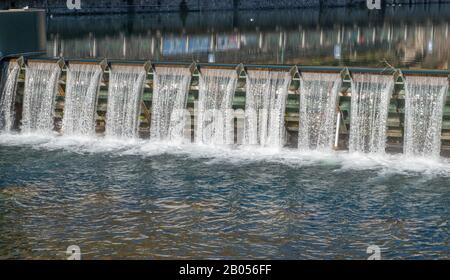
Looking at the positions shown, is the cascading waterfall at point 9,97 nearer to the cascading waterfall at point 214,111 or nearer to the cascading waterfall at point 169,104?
the cascading waterfall at point 169,104

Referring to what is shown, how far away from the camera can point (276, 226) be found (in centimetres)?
3309

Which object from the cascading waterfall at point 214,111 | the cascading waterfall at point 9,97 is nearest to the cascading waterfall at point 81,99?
the cascading waterfall at point 9,97

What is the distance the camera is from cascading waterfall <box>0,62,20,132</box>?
54.2 metres

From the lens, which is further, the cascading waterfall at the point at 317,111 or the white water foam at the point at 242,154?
the cascading waterfall at the point at 317,111

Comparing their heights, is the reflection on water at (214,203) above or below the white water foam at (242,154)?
below

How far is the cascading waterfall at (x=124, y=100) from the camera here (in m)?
50.3

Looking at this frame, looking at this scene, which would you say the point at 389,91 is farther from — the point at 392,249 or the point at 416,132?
the point at 392,249

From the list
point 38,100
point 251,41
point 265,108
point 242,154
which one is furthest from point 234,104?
point 251,41

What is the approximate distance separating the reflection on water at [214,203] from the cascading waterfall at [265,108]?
1108 mm

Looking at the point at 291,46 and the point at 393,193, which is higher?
the point at 291,46

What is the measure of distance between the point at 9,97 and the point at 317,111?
21298mm

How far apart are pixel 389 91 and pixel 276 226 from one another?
15.1m

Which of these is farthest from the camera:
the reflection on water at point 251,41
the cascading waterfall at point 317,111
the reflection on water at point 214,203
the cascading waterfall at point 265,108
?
the reflection on water at point 251,41
